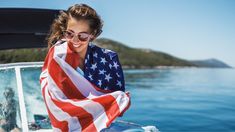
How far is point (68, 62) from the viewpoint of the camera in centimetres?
158

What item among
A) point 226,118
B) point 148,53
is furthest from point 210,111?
point 148,53

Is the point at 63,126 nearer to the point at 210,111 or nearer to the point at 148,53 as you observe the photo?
the point at 210,111

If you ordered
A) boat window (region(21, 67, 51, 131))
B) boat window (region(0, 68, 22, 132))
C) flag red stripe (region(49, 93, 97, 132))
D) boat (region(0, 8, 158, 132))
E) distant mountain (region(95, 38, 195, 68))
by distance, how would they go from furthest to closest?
1. distant mountain (region(95, 38, 195, 68))
2. boat window (region(21, 67, 51, 131))
3. boat window (region(0, 68, 22, 132))
4. boat (region(0, 8, 158, 132))
5. flag red stripe (region(49, 93, 97, 132))

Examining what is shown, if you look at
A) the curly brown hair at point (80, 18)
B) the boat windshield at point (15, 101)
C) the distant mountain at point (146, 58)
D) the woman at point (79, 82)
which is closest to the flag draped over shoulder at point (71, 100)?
the woman at point (79, 82)

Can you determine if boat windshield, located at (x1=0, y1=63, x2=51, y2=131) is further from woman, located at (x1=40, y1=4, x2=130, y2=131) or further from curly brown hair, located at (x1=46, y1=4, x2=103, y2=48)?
woman, located at (x1=40, y1=4, x2=130, y2=131)

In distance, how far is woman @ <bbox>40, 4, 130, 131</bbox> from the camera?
1521 millimetres

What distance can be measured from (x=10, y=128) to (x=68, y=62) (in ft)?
4.31

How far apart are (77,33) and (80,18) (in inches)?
2.7

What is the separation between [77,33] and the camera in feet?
5.13

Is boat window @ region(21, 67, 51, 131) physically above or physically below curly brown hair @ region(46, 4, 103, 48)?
below

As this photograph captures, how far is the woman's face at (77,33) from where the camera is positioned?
1.57m

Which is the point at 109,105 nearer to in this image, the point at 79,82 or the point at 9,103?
the point at 79,82

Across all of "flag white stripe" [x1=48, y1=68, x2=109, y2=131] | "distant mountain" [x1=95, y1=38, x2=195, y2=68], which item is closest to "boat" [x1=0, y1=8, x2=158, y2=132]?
"flag white stripe" [x1=48, y1=68, x2=109, y2=131]

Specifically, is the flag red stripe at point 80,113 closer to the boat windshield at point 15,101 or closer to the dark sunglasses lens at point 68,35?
the dark sunglasses lens at point 68,35
